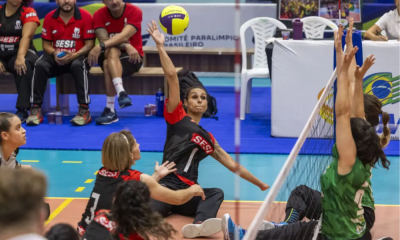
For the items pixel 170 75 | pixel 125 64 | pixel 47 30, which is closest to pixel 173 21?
pixel 170 75

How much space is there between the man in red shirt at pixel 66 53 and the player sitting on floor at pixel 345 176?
496cm

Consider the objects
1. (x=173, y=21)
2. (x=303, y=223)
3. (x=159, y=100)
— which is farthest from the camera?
(x=159, y=100)

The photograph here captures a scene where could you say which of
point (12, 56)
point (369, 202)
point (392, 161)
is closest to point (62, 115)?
point (12, 56)

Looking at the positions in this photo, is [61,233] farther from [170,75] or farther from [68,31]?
[68,31]

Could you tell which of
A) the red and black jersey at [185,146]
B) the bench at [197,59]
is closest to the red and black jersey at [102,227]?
the red and black jersey at [185,146]

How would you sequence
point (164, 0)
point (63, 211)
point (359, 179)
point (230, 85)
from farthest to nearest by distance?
point (164, 0), point (230, 85), point (63, 211), point (359, 179)

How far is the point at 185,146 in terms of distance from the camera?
4996 millimetres

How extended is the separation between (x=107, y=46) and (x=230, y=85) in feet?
11.8

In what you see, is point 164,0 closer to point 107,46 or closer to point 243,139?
point 107,46

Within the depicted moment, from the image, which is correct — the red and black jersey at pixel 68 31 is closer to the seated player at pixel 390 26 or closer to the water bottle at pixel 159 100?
the water bottle at pixel 159 100

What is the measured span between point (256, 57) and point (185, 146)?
4.71 metres

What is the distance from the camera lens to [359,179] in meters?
3.70

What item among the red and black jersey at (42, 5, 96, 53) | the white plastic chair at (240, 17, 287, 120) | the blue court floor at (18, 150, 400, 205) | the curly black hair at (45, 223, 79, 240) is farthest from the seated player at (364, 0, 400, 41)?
the curly black hair at (45, 223, 79, 240)

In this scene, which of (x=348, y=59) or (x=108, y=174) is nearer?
(x=348, y=59)
